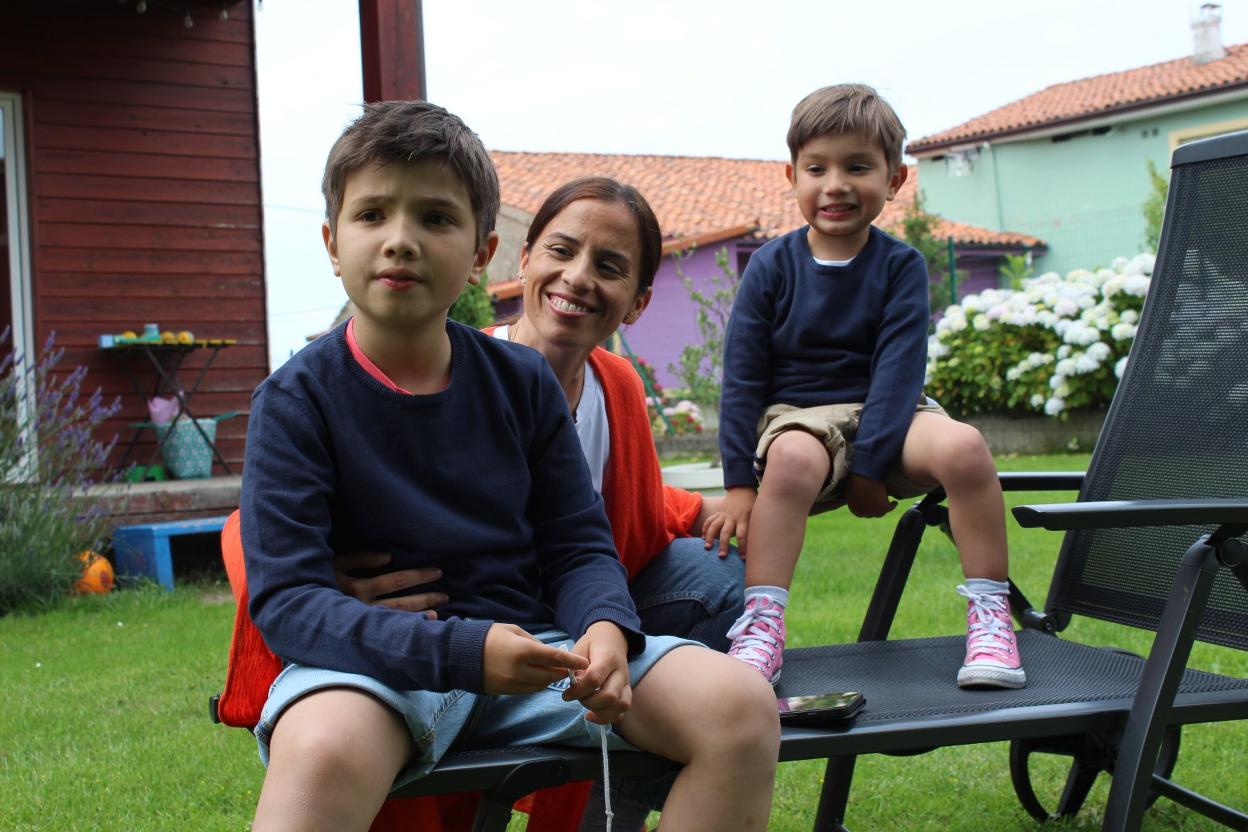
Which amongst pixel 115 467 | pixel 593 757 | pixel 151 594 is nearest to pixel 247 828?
pixel 593 757

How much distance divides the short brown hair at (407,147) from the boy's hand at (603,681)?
24.8 inches

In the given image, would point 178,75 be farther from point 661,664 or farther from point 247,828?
point 661,664

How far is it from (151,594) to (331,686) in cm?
484

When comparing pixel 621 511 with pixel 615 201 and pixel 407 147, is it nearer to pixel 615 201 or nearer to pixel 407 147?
pixel 615 201

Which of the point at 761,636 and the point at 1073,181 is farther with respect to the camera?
the point at 1073,181

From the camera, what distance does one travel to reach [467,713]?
1.71 m

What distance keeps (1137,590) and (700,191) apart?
28028 mm

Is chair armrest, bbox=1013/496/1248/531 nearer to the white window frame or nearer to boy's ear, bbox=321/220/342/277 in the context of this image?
boy's ear, bbox=321/220/342/277

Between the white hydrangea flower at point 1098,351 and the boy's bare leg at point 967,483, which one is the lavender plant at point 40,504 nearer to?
the boy's bare leg at point 967,483

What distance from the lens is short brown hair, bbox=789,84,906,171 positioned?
8.13ft

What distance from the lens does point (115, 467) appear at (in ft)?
24.3

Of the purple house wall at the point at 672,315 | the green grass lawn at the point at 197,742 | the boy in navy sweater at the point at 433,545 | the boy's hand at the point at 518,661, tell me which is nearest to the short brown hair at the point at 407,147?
the boy in navy sweater at the point at 433,545

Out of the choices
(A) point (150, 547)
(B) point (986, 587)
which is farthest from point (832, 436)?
(A) point (150, 547)

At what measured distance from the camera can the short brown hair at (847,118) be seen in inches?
97.5
